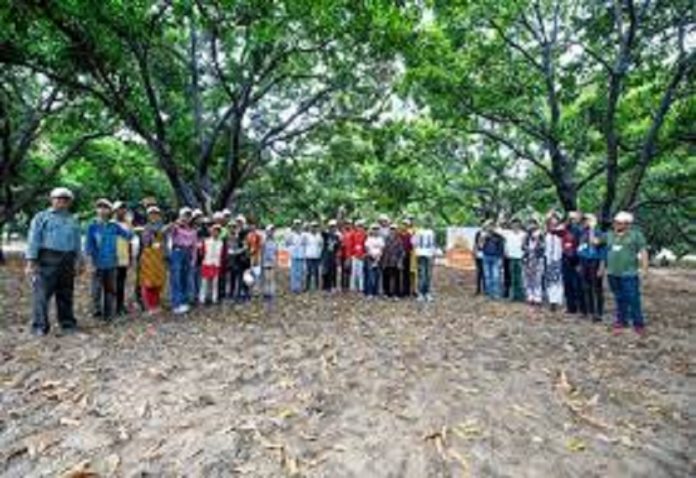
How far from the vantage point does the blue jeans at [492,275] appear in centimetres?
1530

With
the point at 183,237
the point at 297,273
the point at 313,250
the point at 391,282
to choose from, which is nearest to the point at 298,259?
the point at 297,273

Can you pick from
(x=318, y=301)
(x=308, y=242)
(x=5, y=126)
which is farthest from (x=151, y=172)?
(x=318, y=301)

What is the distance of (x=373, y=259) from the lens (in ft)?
50.4

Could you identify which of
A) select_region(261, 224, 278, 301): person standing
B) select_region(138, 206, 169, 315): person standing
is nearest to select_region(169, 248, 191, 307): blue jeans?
select_region(138, 206, 169, 315): person standing

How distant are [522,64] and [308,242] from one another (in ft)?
28.5

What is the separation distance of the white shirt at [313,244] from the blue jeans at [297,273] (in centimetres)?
27

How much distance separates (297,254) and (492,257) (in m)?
4.23

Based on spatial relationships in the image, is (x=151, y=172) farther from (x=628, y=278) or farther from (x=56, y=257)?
(x=628, y=278)

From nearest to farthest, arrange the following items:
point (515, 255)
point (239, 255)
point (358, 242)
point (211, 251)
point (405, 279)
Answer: point (211, 251), point (239, 255), point (515, 255), point (405, 279), point (358, 242)

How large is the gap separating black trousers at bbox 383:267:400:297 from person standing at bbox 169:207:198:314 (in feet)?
15.5

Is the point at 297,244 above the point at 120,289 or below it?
above

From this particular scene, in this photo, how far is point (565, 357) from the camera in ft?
27.7

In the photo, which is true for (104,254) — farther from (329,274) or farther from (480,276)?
(480,276)

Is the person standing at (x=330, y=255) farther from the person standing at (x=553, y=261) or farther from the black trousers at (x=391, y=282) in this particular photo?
the person standing at (x=553, y=261)
